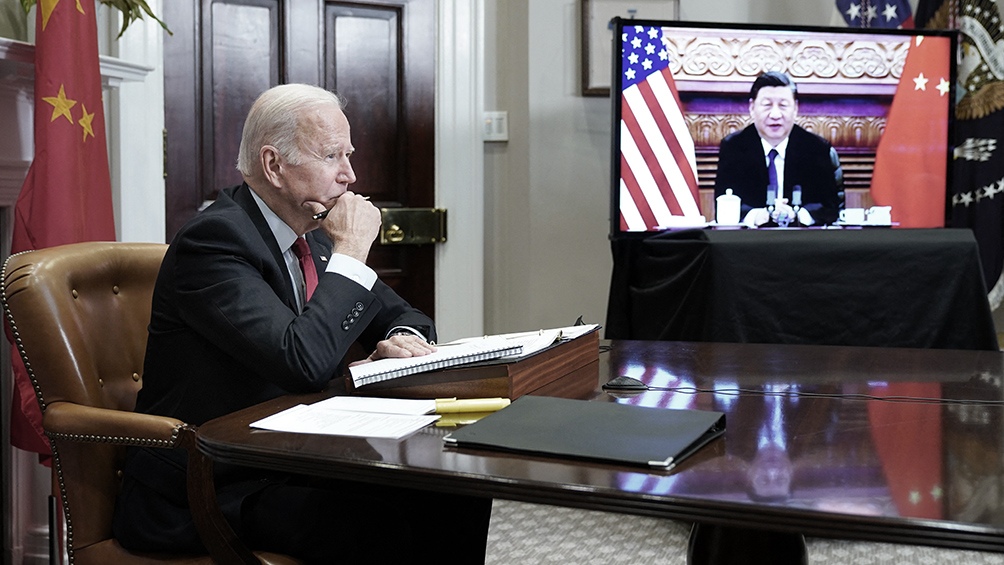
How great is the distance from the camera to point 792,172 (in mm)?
3584

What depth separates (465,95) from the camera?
3.91 metres

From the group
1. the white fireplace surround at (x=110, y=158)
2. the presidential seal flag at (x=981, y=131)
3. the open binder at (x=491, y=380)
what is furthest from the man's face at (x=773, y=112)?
the open binder at (x=491, y=380)

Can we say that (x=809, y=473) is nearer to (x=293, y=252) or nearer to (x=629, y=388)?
(x=629, y=388)

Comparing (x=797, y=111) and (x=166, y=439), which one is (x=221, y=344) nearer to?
(x=166, y=439)

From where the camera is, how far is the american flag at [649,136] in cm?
345

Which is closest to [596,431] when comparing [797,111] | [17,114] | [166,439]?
[166,439]

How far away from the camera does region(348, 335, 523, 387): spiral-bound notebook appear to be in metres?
1.39

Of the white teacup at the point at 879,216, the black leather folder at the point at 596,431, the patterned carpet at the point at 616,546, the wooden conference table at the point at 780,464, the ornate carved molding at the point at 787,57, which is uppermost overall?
the ornate carved molding at the point at 787,57

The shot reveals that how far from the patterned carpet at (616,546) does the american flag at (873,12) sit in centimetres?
214

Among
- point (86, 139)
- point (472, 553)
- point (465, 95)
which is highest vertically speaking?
point (465, 95)

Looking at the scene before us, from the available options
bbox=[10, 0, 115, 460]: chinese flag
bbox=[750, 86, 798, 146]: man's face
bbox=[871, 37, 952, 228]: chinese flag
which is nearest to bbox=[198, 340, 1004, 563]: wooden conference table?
bbox=[10, 0, 115, 460]: chinese flag

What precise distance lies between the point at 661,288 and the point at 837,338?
1.95 ft

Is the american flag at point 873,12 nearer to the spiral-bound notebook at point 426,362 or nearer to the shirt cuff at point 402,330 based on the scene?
the shirt cuff at point 402,330

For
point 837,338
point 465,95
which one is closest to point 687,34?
point 465,95
